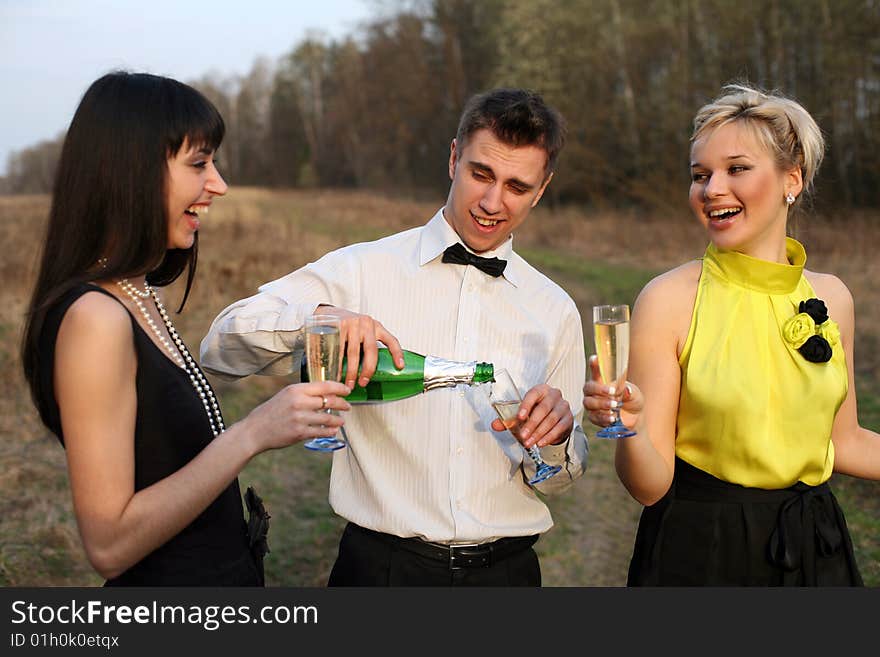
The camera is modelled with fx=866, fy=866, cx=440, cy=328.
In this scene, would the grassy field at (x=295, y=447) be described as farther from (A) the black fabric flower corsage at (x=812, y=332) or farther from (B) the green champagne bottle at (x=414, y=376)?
(B) the green champagne bottle at (x=414, y=376)

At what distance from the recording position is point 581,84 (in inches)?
1097

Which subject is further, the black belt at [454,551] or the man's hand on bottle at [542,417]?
the black belt at [454,551]

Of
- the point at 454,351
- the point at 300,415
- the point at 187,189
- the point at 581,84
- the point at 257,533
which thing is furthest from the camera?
the point at 581,84

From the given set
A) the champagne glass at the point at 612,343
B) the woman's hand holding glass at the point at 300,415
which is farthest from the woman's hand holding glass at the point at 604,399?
the woman's hand holding glass at the point at 300,415

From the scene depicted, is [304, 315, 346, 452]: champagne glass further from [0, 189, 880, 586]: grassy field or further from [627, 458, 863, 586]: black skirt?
[0, 189, 880, 586]: grassy field

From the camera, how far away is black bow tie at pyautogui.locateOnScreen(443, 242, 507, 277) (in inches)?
113

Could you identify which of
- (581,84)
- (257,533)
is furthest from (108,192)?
(581,84)

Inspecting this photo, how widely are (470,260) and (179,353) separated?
103 cm

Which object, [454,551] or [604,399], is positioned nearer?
[604,399]

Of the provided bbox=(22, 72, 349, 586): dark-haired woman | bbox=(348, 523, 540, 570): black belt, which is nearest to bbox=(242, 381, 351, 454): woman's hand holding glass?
bbox=(22, 72, 349, 586): dark-haired woman

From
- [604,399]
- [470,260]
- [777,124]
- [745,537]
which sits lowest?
[745,537]

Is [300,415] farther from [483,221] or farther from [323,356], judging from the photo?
[483,221]

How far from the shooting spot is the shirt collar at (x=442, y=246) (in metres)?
2.89

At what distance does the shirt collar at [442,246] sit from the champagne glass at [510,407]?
0.38 metres
